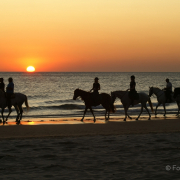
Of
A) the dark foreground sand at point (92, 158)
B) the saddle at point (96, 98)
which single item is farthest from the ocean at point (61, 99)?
the dark foreground sand at point (92, 158)

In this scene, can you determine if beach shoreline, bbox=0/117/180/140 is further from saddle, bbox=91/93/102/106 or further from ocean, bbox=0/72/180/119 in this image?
ocean, bbox=0/72/180/119

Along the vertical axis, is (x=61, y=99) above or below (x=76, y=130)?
below

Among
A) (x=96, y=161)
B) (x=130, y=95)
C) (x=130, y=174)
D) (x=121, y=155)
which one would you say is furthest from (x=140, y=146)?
(x=130, y=95)

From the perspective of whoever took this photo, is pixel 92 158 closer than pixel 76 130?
Yes

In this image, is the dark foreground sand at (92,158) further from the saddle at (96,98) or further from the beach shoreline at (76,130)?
the saddle at (96,98)

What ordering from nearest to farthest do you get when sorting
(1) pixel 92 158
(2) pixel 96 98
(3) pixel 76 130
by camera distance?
1. (1) pixel 92 158
2. (3) pixel 76 130
3. (2) pixel 96 98

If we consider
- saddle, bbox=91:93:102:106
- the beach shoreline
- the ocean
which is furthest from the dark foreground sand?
the ocean

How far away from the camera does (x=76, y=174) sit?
665cm

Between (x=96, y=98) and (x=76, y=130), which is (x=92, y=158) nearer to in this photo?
(x=76, y=130)

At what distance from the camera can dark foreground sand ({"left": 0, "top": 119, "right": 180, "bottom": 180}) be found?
662 cm

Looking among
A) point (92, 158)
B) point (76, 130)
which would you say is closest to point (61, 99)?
point (76, 130)

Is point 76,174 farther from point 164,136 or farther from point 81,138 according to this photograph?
point 164,136

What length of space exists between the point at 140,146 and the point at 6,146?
3.73 metres

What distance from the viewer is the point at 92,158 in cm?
795
